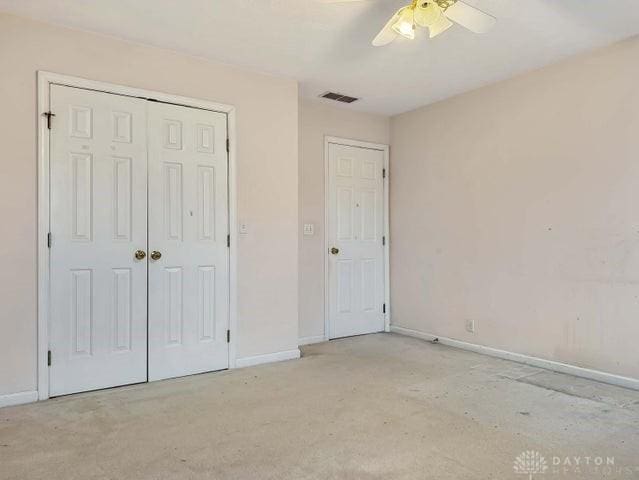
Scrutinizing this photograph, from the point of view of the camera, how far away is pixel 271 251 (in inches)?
149

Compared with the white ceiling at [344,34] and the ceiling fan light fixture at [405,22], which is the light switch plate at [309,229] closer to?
the white ceiling at [344,34]

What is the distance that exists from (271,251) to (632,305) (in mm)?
2783

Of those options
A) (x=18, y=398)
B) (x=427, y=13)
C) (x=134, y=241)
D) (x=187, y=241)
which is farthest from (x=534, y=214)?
(x=18, y=398)

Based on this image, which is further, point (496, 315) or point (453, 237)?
point (453, 237)

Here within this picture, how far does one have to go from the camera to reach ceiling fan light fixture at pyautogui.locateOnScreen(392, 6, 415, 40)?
236 cm

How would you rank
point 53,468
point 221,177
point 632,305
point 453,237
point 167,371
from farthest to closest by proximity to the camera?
point 453,237 → point 221,177 → point 167,371 → point 632,305 → point 53,468

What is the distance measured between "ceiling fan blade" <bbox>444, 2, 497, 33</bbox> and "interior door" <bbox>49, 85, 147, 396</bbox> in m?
2.24

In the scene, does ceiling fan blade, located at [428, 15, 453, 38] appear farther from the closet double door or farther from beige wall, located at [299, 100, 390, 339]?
beige wall, located at [299, 100, 390, 339]

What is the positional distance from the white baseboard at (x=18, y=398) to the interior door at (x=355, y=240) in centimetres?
270

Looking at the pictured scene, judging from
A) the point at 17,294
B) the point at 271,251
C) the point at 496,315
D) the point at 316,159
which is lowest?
the point at 496,315

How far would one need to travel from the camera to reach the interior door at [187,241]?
327 cm

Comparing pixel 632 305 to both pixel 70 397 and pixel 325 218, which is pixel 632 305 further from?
pixel 70 397

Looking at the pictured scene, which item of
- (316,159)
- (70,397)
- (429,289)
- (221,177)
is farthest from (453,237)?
(70,397)

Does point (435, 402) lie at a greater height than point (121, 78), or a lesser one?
lesser
